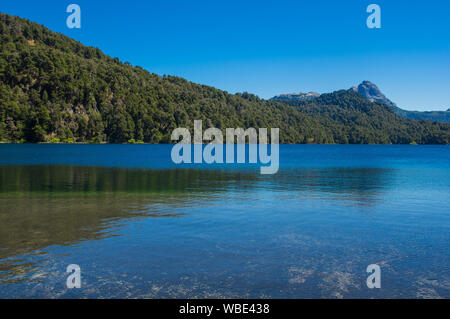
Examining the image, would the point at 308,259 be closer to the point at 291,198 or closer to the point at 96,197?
the point at 291,198

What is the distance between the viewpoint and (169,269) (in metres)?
13.2

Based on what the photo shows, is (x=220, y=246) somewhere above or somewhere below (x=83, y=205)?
below

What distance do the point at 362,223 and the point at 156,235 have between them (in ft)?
40.1

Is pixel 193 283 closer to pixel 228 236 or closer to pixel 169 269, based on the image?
pixel 169 269

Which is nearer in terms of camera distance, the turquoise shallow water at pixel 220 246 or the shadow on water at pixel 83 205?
the turquoise shallow water at pixel 220 246

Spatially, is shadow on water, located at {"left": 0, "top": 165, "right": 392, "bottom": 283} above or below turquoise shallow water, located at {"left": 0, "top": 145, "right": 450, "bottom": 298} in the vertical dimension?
above

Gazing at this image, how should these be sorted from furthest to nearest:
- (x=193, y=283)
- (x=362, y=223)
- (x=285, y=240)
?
1. (x=362, y=223)
2. (x=285, y=240)
3. (x=193, y=283)

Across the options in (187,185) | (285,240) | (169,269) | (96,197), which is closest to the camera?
(169,269)

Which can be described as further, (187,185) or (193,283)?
(187,185)

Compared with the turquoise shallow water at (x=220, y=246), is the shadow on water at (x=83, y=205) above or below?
above

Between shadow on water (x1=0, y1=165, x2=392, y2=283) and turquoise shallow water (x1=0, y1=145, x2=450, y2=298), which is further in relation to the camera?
shadow on water (x1=0, y1=165, x2=392, y2=283)

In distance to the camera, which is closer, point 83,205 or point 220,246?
point 220,246
